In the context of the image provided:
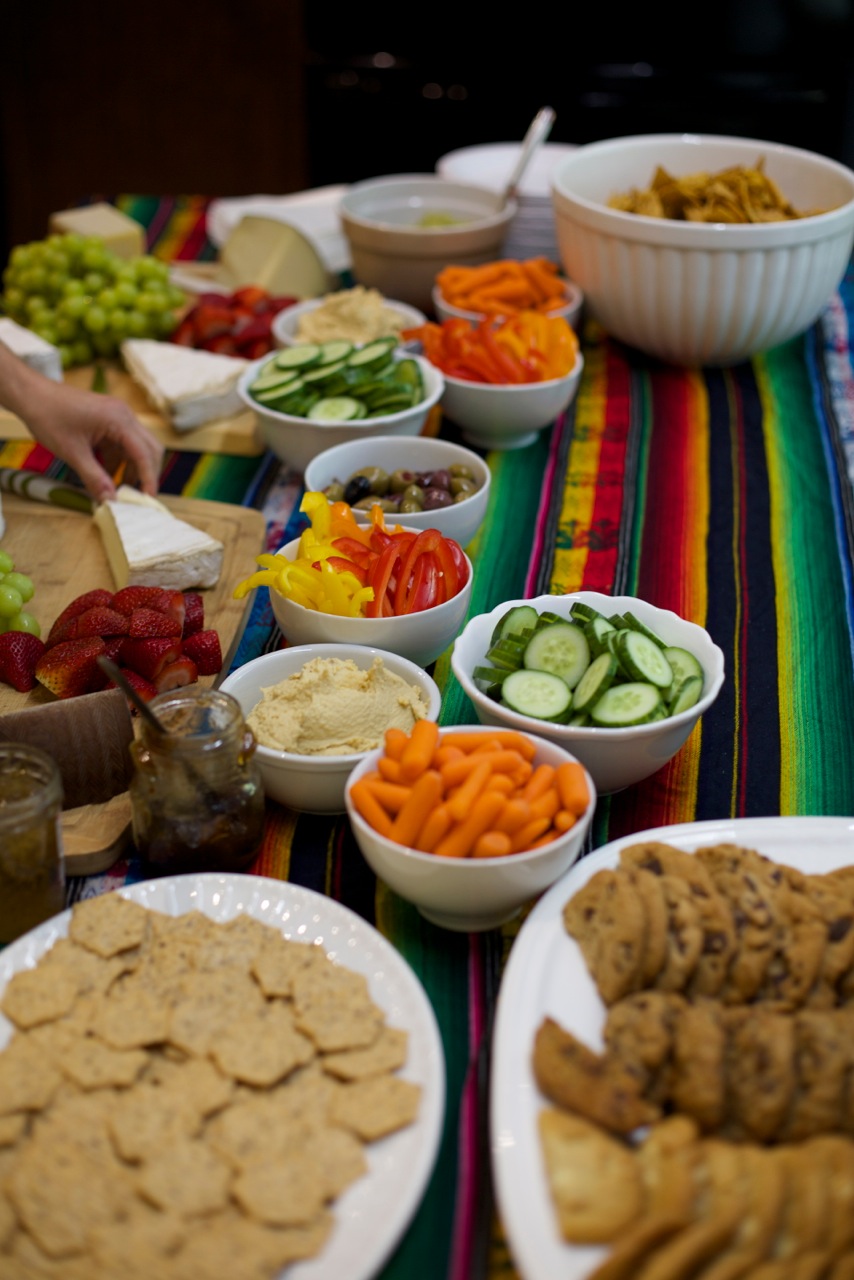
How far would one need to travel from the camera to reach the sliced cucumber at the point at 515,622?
1.96 metres

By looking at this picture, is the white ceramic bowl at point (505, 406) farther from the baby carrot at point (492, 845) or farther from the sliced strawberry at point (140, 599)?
the baby carrot at point (492, 845)

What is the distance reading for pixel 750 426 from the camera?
3.18 metres

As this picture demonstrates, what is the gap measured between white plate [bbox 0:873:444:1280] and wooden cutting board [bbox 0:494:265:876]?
57 centimetres

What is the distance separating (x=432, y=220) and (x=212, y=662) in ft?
7.08

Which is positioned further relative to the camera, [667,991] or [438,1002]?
[438,1002]

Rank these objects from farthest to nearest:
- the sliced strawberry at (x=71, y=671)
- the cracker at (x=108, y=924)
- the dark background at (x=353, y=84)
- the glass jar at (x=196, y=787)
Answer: the dark background at (x=353, y=84)
the sliced strawberry at (x=71, y=671)
the glass jar at (x=196, y=787)
the cracker at (x=108, y=924)

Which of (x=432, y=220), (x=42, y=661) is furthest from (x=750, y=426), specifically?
A: (x=42, y=661)

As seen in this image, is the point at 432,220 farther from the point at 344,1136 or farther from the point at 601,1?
the point at 344,1136

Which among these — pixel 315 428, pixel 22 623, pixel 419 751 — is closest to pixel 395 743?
pixel 419 751

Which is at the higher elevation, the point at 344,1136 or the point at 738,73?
the point at 738,73

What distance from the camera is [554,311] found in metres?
3.26

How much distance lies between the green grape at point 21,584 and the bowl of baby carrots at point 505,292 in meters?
1.43

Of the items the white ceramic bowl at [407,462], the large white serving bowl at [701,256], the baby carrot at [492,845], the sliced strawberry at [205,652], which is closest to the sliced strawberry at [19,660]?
the sliced strawberry at [205,652]

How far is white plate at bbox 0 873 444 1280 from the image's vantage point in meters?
1.22
